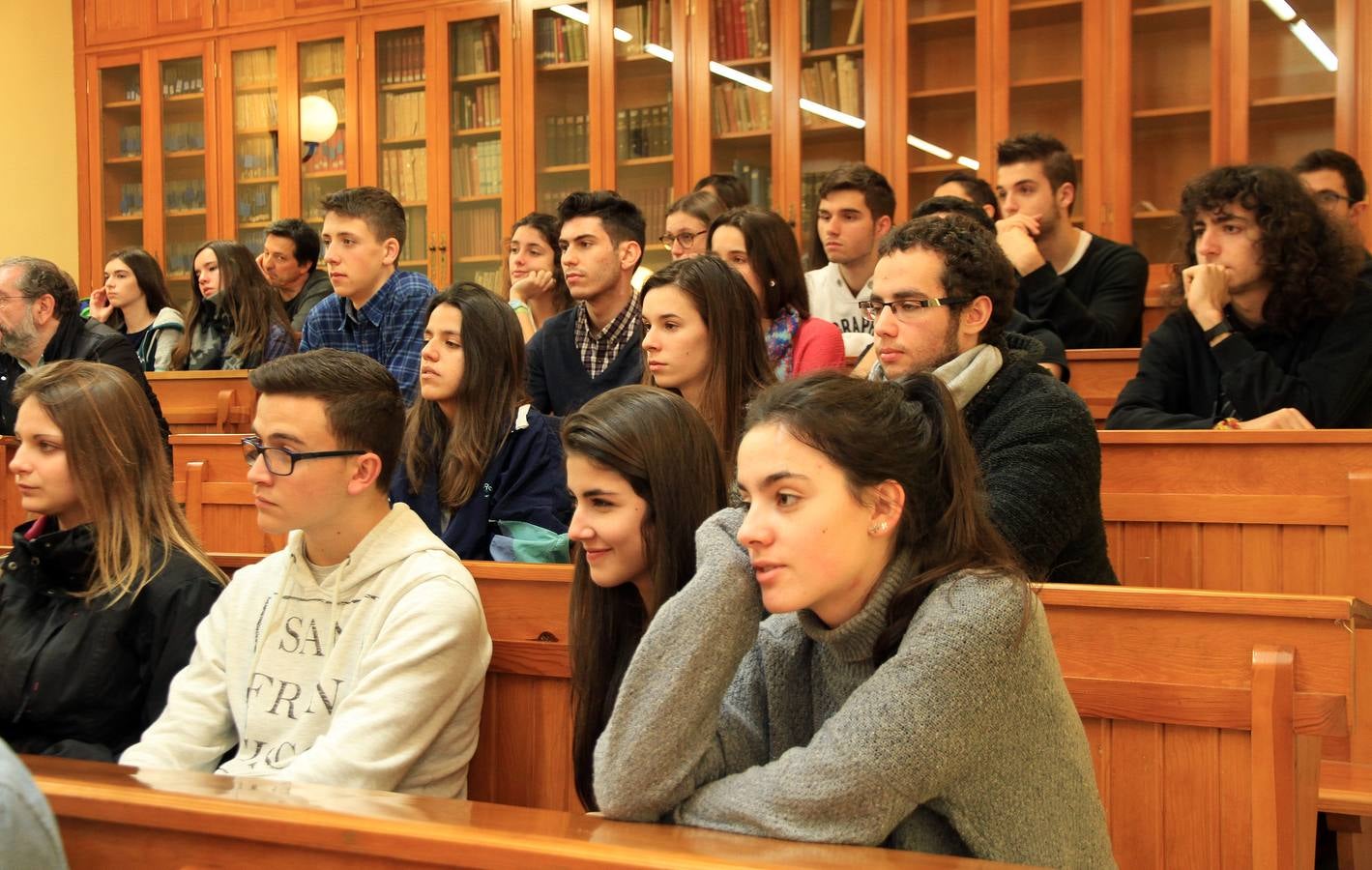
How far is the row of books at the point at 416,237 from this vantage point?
21.7 ft

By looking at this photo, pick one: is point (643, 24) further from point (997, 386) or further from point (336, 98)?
point (997, 386)

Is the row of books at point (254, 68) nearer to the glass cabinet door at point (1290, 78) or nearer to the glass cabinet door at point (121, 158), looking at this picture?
the glass cabinet door at point (121, 158)

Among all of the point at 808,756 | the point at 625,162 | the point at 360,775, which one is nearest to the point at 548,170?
the point at 625,162

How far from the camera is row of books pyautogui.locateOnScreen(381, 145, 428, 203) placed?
6609 millimetres

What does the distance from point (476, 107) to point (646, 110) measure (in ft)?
3.04

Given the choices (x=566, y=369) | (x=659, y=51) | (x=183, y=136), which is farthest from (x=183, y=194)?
(x=566, y=369)

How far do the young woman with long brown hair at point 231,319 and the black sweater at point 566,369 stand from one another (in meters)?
1.99

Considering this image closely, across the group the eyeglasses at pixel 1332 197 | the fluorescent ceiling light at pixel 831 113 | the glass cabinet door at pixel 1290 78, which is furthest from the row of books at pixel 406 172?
the eyeglasses at pixel 1332 197

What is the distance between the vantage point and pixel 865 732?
126cm

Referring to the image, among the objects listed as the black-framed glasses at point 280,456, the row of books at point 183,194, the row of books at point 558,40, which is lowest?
the black-framed glasses at point 280,456

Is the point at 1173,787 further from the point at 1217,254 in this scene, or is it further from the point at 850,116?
the point at 850,116

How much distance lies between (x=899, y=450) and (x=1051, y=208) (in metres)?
3.14

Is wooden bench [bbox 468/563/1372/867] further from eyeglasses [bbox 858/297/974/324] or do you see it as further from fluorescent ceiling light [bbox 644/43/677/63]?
fluorescent ceiling light [bbox 644/43/677/63]

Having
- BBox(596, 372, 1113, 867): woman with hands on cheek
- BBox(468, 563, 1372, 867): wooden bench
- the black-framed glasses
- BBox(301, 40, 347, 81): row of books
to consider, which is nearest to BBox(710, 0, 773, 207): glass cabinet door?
BBox(301, 40, 347, 81): row of books
